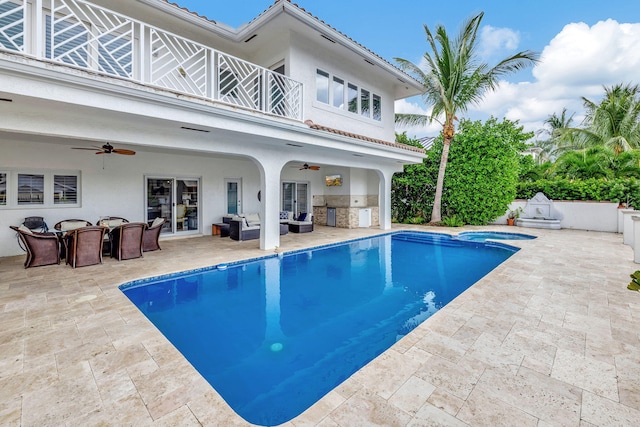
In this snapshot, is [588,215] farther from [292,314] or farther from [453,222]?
[292,314]

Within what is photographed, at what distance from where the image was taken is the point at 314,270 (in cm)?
933

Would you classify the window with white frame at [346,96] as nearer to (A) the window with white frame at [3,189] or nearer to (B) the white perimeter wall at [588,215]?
(A) the window with white frame at [3,189]

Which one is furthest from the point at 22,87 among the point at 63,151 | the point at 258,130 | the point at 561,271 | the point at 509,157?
the point at 509,157

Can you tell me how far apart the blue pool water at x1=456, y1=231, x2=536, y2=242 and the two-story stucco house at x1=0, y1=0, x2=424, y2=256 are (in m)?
4.22

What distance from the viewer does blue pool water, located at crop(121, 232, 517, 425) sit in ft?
12.6

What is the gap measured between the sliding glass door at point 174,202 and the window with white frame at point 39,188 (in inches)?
99.0

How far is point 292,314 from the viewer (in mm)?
6086

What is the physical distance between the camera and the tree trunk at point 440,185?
56.7 feet

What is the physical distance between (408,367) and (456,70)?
53.8 ft

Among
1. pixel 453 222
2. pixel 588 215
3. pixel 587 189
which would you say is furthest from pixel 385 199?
pixel 588 215

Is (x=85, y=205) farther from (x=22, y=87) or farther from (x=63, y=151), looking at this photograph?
(x=22, y=87)

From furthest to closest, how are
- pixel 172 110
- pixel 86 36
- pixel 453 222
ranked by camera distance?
pixel 453 222 → pixel 86 36 → pixel 172 110

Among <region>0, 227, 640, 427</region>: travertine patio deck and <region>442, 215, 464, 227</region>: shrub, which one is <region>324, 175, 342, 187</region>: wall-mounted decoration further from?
<region>0, 227, 640, 427</region>: travertine patio deck

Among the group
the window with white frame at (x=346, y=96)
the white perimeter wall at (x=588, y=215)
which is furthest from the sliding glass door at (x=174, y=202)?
the white perimeter wall at (x=588, y=215)
